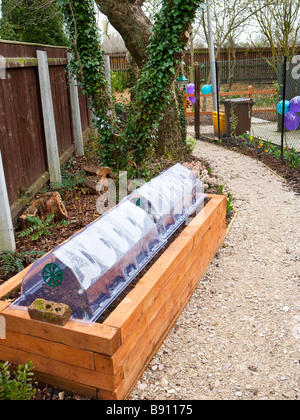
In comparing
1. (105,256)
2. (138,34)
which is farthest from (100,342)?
(138,34)

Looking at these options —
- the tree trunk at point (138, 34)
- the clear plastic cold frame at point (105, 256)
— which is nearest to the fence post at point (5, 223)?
the clear plastic cold frame at point (105, 256)

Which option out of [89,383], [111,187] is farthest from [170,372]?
[111,187]

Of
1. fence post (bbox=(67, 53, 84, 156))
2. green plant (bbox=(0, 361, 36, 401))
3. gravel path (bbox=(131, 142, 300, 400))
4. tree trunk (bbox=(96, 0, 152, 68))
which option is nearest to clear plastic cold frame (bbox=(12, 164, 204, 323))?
green plant (bbox=(0, 361, 36, 401))

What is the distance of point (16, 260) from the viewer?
11.5ft

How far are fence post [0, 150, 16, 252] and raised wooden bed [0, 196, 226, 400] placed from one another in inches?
36.8

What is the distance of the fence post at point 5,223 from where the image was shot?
355cm

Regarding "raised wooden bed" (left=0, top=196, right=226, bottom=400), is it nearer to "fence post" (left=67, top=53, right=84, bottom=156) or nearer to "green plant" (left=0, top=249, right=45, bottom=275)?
"green plant" (left=0, top=249, right=45, bottom=275)

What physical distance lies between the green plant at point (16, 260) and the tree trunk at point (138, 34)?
4267 millimetres

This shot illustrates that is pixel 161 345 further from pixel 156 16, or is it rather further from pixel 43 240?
pixel 156 16

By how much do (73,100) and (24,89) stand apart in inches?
109

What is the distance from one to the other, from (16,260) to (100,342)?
1701 millimetres

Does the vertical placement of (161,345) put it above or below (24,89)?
below
